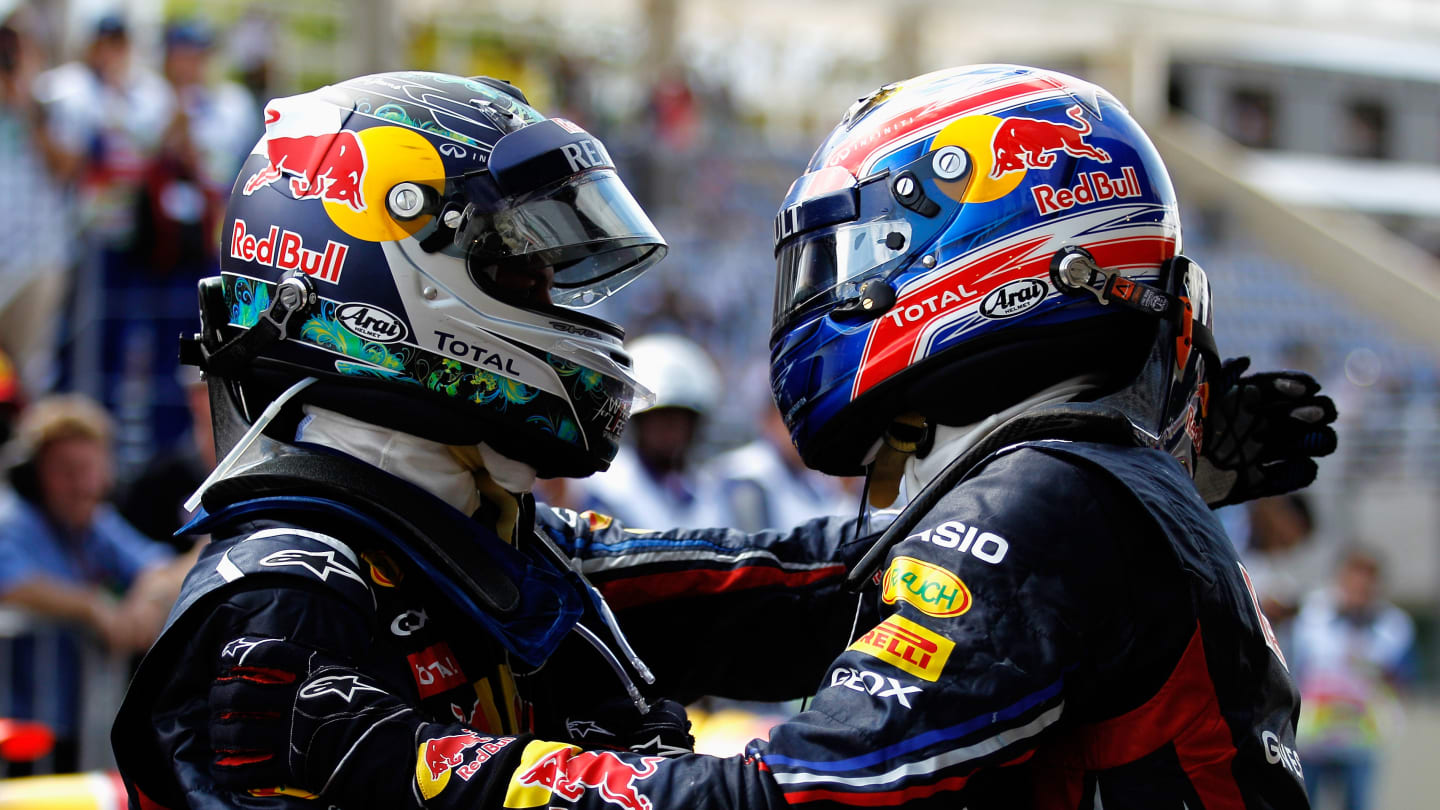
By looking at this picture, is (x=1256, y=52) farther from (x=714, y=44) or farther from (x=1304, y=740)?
(x=1304, y=740)

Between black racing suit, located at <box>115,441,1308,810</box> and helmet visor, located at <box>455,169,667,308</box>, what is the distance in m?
0.72

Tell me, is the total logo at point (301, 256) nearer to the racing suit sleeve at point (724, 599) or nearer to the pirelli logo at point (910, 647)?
the racing suit sleeve at point (724, 599)

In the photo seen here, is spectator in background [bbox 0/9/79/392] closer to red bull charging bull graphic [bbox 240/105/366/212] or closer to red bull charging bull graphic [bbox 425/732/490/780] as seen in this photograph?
red bull charging bull graphic [bbox 240/105/366/212]

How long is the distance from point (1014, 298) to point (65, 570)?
3839 mm

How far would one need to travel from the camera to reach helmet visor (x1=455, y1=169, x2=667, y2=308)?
7.30 feet

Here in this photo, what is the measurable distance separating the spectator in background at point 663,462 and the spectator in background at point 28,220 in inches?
129

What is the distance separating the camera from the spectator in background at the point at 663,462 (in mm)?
5949

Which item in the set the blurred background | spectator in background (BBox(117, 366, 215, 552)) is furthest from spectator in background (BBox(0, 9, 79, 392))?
spectator in background (BBox(117, 366, 215, 552))

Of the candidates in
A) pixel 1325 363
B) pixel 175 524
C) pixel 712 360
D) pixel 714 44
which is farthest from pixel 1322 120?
pixel 175 524

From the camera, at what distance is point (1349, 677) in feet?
22.7

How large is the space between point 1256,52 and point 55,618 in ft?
73.6

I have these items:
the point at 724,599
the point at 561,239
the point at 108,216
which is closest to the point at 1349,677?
the point at 724,599

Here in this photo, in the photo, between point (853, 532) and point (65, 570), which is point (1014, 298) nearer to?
point (853, 532)

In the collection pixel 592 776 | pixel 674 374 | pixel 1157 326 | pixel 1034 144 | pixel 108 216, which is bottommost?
pixel 674 374
